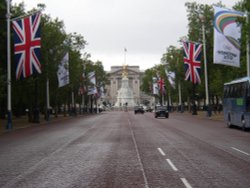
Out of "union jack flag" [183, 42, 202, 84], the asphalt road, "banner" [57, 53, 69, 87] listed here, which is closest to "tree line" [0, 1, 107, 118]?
"banner" [57, 53, 69, 87]

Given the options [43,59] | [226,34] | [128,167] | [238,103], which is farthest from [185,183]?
[43,59]

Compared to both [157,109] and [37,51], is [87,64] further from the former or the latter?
[37,51]

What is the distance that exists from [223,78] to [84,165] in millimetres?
53933

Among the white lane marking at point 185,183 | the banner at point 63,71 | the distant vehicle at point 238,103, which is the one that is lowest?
the white lane marking at point 185,183

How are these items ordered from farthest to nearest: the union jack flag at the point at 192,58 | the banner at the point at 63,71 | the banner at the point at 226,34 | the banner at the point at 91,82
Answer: the banner at the point at 91,82, the banner at the point at 63,71, the union jack flag at the point at 192,58, the banner at the point at 226,34

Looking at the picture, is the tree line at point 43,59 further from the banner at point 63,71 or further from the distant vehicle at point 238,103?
the distant vehicle at point 238,103

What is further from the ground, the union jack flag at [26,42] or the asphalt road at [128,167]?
the union jack flag at [26,42]

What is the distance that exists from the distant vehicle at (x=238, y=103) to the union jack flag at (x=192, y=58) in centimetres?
1542

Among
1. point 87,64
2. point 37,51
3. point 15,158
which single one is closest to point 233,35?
point 37,51

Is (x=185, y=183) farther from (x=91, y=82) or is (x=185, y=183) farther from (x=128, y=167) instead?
(x=91, y=82)

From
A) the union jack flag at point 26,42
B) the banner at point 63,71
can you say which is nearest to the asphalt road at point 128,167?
the union jack flag at point 26,42

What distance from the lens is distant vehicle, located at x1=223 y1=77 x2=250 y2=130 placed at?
1269 inches

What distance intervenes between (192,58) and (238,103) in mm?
20681

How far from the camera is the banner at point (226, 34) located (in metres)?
39.3
